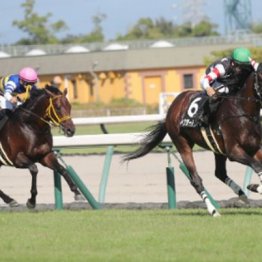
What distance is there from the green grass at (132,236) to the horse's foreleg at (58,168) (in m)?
0.75

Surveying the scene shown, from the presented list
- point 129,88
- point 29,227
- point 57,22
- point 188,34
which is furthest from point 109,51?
point 188,34

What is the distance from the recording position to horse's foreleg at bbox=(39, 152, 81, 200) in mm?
11930

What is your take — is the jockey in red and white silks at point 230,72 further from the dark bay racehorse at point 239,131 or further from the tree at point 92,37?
the tree at point 92,37

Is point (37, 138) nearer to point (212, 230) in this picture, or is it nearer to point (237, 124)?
point (237, 124)

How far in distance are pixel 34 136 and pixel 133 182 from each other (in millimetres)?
3534

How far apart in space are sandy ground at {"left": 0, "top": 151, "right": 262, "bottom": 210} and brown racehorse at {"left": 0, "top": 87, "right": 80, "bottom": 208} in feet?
2.95

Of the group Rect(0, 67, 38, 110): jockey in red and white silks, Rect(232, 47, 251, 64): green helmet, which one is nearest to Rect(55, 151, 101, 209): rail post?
Rect(0, 67, 38, 110): jockey in red and white silks

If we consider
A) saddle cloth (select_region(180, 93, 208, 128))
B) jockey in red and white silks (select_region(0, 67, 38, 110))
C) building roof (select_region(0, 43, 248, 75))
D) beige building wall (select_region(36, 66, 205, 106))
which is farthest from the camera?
beige building wall (select_region(36, 66, 205, 106))

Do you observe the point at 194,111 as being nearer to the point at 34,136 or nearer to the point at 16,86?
the point at 34,136


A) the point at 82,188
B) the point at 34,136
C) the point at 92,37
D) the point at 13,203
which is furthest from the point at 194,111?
the point at 92,37

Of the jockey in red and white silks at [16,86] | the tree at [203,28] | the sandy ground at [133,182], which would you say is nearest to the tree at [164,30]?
the tree at [203,28]

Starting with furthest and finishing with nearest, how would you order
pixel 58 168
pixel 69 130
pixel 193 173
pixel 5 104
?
1. pixel 5 104
2. pixel 58 168
3. pixel 69 130
4. pixel 193 173

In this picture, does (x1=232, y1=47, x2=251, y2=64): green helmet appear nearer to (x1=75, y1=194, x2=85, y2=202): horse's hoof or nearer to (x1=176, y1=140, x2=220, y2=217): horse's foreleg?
(x1=176, y1=140, x2=220, y2=217): horse's foreleg

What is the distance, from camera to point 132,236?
8.73 metres
